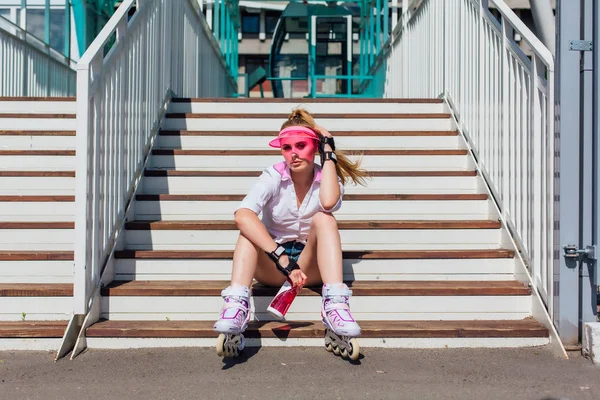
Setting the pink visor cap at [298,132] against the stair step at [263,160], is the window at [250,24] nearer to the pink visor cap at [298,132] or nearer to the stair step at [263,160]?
the stair step at [263,160]

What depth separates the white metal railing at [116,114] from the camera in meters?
2.67

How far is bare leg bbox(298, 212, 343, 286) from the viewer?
258cm

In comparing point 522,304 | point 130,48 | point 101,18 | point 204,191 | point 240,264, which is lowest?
point 522,304

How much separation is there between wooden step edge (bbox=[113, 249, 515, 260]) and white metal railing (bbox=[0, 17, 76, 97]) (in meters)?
3.95

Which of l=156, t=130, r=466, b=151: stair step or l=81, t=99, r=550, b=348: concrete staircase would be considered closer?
l=81, t=99, r=550, b=348: concrete staircase

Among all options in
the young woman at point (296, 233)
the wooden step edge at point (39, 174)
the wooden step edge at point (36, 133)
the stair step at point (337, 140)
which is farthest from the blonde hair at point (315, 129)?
the wooden step edge at point (36, 133)

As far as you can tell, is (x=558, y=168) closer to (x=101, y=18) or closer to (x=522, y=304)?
(x=522, y=304)

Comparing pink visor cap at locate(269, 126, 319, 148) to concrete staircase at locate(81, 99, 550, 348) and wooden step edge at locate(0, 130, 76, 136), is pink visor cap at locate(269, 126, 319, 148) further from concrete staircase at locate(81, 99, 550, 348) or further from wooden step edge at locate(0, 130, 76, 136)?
wooden step edge at locate(0, 130, 76, 136)

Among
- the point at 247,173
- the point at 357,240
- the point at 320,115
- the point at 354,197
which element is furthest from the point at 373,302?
the point at 320,115

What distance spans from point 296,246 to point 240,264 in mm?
397

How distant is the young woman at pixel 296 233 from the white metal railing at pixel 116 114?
638 mm

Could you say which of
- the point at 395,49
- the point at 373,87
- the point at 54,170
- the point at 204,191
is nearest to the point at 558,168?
the point at 204,191

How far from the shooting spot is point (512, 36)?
330 centimetres

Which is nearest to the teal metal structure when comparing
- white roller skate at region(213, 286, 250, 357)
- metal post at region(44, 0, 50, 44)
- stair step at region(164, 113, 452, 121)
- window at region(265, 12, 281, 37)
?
metal post at region(44, 0, 50, 44)
